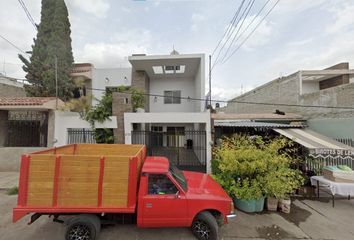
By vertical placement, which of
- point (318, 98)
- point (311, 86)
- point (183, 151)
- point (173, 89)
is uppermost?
point (311, 86)

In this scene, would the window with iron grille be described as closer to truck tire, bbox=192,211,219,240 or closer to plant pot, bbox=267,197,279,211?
plant pot, bbox=267,197,279,211

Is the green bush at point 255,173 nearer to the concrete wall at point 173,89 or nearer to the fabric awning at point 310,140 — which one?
the fabric awning at point 310,140

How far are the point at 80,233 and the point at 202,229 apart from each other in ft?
8.95

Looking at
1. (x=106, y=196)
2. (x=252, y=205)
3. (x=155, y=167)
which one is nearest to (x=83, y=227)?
(x=106, y=196)

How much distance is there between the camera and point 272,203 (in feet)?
19.2

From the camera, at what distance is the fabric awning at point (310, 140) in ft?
22.4

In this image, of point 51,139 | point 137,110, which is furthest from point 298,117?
point 51,139

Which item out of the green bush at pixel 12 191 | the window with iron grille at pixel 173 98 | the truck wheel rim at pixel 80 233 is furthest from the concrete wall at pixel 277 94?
the green bush at pixel 12 191

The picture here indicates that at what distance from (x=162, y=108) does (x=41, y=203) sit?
457 inches

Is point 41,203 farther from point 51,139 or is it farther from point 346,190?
point 346,190

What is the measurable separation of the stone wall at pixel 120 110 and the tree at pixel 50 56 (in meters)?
8.03

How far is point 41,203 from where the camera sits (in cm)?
374

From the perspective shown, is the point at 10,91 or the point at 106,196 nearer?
the point at 106,196

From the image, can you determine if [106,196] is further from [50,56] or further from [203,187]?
[50,56]
